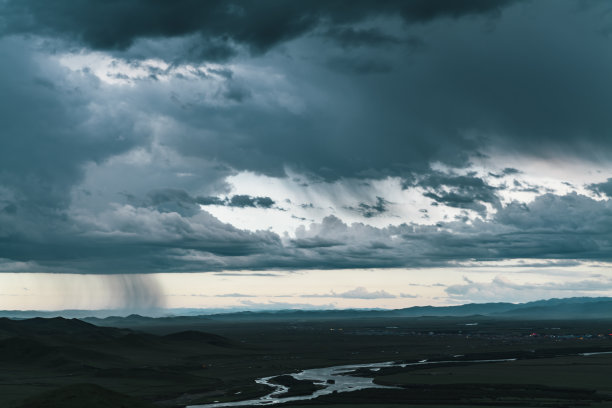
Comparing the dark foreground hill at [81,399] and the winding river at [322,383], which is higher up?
the dark foreground hill at [81,399]

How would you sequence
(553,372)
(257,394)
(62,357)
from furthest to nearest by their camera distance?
1. (62,357)
2. (553,372)
3. (257,394)

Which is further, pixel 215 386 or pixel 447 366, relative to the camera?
pixel 447 366

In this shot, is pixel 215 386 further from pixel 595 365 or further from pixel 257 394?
pixel 595 365

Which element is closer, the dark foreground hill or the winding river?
the dark foreground hill

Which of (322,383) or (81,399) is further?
(322,383)

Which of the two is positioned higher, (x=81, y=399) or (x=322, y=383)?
(x=81, y=399)

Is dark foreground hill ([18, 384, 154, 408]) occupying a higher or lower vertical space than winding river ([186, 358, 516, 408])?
higher

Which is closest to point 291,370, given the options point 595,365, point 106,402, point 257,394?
point 257,394

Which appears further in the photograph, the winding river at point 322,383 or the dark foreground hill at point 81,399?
the winding river at point 322,383
